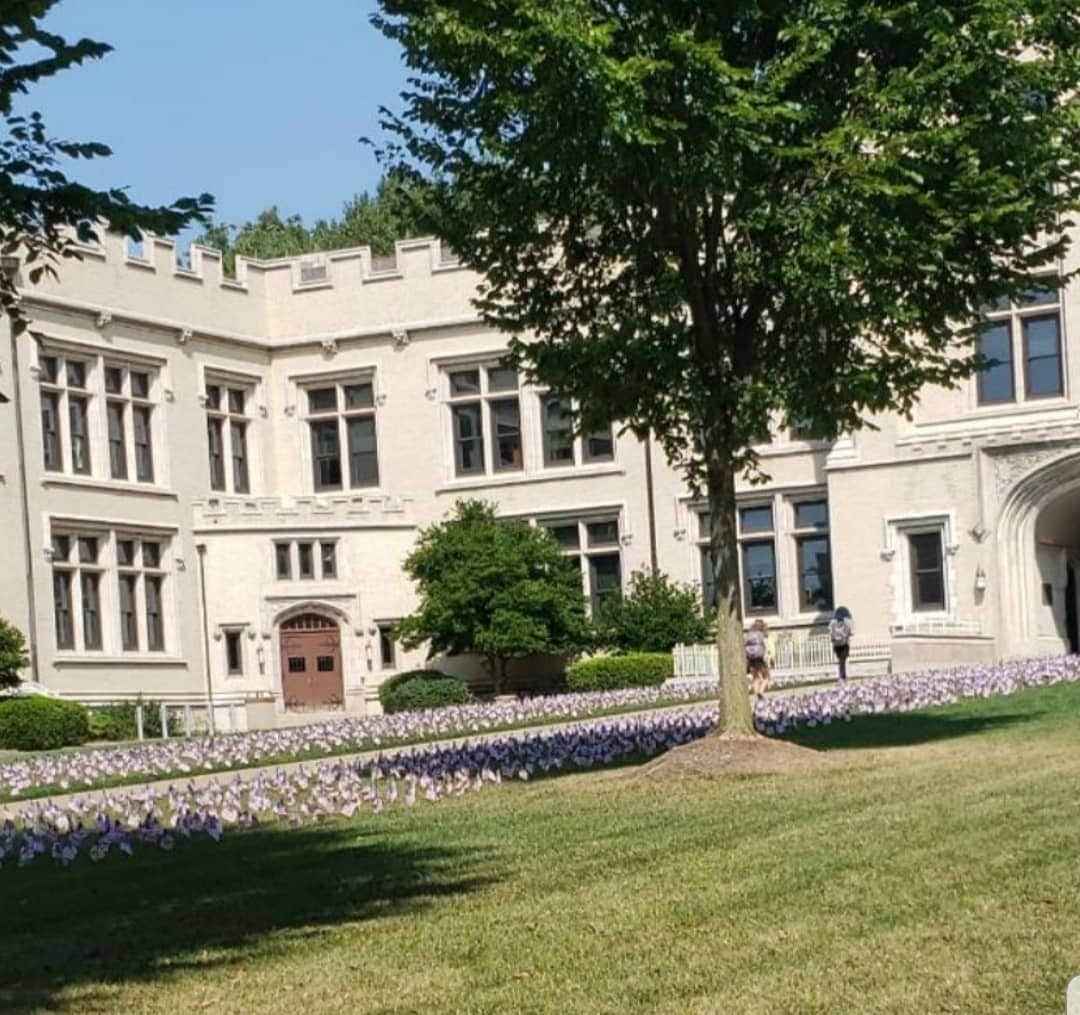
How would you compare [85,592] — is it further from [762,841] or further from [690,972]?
[690,972]

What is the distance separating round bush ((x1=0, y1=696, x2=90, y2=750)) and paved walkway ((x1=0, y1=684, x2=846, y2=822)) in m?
12.2

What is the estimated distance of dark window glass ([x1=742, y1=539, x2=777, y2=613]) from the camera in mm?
47875

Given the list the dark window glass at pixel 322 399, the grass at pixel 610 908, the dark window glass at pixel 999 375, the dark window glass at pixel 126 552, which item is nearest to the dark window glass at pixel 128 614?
the dark window glass at pixel 126 552

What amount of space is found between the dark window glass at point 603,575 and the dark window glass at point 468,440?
143 inches

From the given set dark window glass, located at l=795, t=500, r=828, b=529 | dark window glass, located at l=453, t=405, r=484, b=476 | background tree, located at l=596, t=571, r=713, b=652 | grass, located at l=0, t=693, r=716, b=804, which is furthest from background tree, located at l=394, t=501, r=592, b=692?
grass, located at l=0, t=693, r=716, b=804

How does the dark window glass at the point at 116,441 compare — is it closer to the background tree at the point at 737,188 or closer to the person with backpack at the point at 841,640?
the person with backpack at the point at 841,640

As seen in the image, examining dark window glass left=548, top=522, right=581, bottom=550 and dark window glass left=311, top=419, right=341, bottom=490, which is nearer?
dark window glass left=548, top=522, right=581, bottom=550

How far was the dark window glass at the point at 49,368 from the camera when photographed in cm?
4488

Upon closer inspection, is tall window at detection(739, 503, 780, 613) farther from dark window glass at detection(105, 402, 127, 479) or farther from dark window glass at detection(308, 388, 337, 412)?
dark window glass at detection(105, 402, 127, 479)

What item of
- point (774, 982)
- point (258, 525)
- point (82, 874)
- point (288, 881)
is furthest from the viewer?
point (258, 525)

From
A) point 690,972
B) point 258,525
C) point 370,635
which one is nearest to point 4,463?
point 258,525

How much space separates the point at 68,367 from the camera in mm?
45719

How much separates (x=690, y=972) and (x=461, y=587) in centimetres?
3642

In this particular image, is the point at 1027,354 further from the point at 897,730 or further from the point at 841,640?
the point at 897,730
